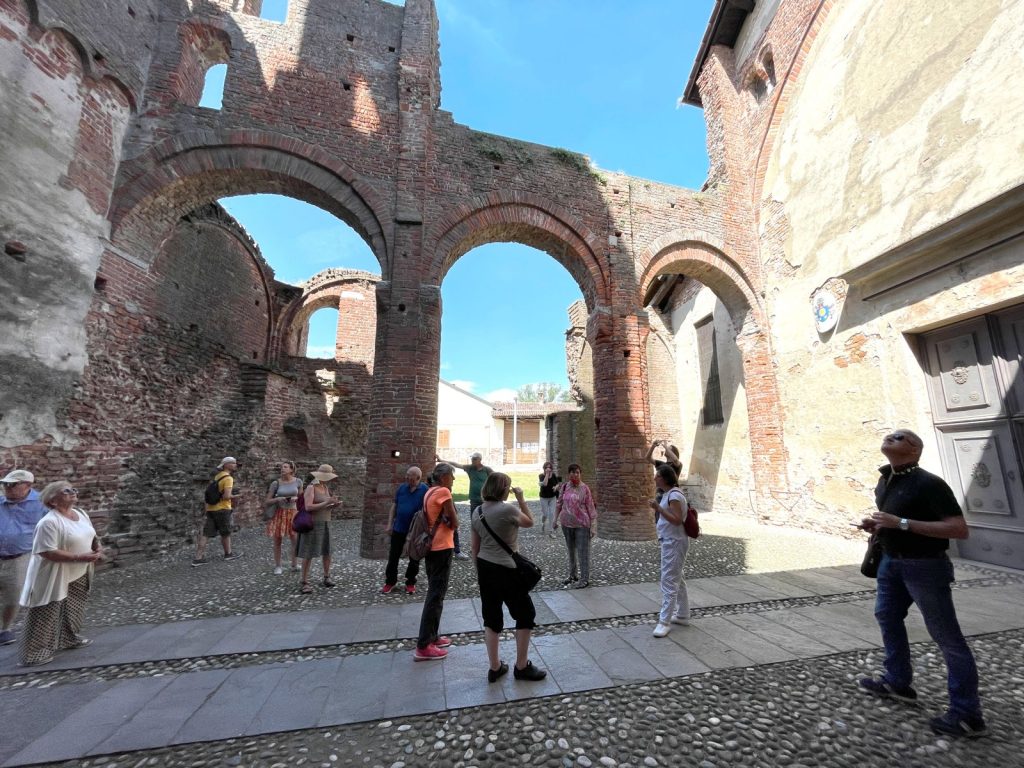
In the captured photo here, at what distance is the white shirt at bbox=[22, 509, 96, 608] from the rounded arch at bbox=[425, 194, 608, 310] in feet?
20.8

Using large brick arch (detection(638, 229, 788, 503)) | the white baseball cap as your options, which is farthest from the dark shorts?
large brick arch (detection(638, 229, 788, 503))

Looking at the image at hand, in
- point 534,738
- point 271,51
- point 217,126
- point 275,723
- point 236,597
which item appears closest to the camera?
point 534,738

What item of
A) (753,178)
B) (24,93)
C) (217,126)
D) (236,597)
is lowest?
(236,597)

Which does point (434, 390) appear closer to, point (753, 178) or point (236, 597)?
point (236, 597)

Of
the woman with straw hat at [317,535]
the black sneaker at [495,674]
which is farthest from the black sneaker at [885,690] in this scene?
the woman with straw hat at [317,535]

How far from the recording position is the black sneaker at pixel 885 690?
2670 mm

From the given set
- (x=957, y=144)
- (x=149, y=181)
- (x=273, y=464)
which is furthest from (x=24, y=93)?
(x=957, y=144)

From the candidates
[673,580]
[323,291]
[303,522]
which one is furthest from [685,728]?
[323,291]

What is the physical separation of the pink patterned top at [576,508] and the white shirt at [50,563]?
15.4ft

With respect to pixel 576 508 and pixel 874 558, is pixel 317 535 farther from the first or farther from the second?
pixel 874 558

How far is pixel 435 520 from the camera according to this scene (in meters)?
3.55

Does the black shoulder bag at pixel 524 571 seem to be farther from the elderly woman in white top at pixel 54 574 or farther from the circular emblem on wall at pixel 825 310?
A: the circular emblem on wall at pixel 825 310

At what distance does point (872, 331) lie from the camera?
23.7 feet

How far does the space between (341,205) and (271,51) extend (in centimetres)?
351
